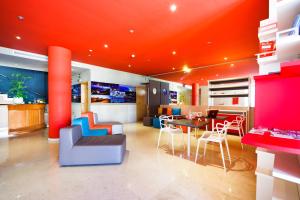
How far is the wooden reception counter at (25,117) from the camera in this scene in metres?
5.49

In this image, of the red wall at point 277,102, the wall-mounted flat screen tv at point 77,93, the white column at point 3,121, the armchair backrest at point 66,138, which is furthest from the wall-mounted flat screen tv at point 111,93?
the red wall at point 277,102

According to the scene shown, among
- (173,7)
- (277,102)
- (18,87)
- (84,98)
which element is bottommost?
(277,102)

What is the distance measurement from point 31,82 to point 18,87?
3.67ft

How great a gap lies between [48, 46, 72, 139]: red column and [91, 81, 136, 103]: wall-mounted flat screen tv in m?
2.31

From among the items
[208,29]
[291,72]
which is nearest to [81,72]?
[208,29]

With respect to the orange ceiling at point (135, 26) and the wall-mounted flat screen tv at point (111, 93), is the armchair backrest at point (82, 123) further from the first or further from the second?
the wall-mounted flat screen tv at point (111, 93)

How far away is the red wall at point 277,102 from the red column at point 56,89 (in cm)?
510

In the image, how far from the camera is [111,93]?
7691 millimetres

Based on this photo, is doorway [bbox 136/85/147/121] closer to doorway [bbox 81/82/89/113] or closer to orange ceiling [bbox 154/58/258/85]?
orange ceiling [bbox 154/58/258/85]

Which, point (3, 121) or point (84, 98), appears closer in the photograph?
point (3, 121)

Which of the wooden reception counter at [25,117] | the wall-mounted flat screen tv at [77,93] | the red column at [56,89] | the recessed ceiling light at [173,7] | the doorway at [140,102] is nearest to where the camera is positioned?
the recessed ceiling light at [173,7]

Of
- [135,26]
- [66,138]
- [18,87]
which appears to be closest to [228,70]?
[135,26]

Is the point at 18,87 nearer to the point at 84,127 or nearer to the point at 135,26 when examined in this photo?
the point at 84,127

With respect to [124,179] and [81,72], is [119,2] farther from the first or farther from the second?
[81,72]
